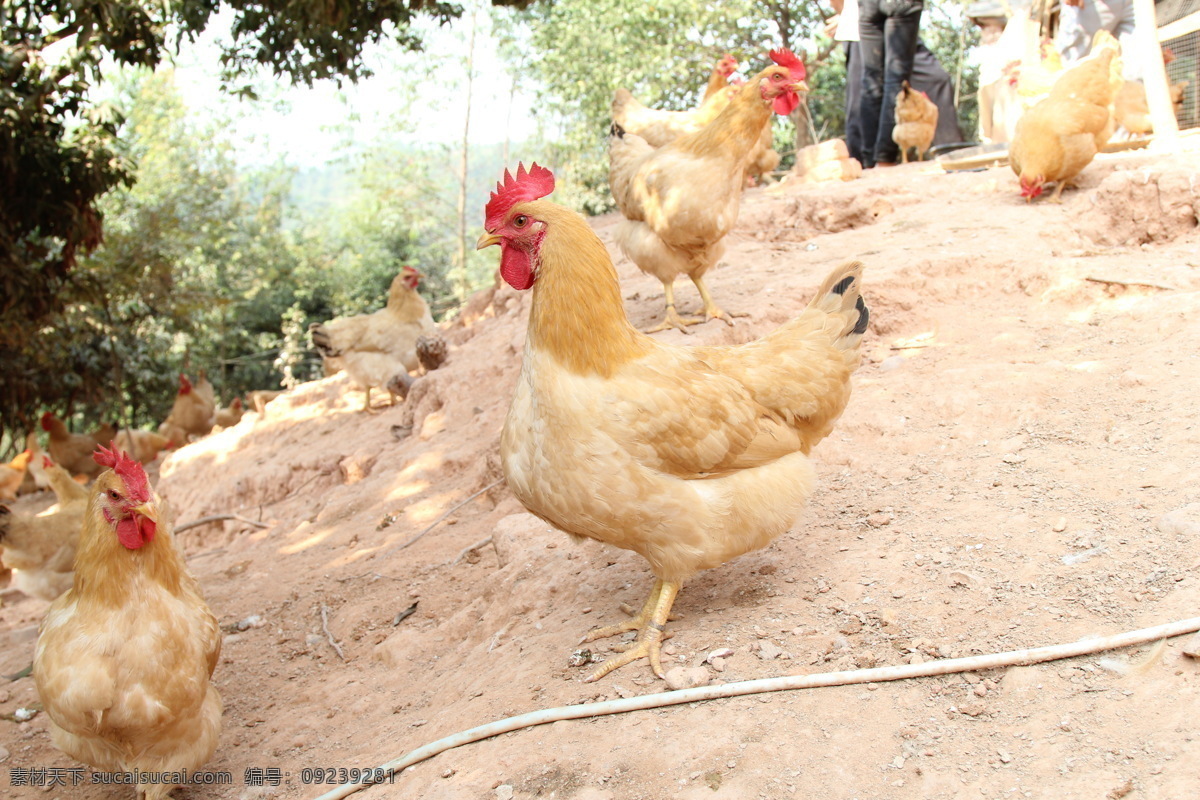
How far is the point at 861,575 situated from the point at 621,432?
112 cm

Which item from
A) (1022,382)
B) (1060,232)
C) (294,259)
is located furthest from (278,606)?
(294,259)

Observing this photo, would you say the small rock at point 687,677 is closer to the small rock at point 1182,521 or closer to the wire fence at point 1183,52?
the small rock at point 1182,521

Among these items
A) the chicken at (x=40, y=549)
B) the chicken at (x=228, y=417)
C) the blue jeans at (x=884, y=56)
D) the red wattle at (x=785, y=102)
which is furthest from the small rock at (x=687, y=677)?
the chicken at (x=228, y=417)

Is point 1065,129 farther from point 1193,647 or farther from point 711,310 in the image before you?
point 1193,647

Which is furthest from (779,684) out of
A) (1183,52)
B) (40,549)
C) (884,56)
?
(1183,52)

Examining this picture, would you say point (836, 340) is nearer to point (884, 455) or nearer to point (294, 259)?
point (884, 455)

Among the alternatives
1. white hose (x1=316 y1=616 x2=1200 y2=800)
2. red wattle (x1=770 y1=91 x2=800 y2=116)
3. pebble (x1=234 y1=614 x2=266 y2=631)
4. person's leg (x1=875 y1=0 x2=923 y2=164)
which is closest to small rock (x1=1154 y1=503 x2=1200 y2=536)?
white hose (x1=316 y1=616 x2=1200 y2=800)

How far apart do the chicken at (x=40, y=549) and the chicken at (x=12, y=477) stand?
6455 millimetres

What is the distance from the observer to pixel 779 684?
251 centimetres

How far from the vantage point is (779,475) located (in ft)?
10.3

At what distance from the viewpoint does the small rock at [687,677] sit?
2.67 m

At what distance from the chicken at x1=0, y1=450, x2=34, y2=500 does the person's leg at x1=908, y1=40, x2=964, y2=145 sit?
14.8m

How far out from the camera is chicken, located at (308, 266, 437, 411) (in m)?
9.34

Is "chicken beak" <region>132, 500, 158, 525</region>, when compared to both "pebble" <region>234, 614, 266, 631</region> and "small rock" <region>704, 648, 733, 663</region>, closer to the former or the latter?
"pebble" <region>234, 614, 266, 631</region>
